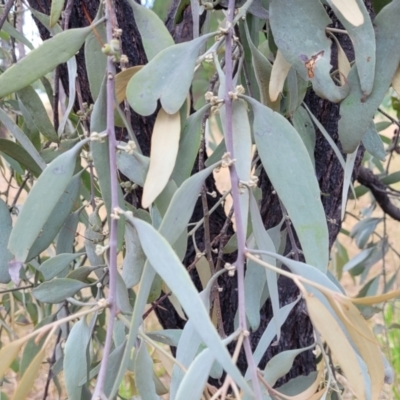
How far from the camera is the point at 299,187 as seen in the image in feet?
1.11

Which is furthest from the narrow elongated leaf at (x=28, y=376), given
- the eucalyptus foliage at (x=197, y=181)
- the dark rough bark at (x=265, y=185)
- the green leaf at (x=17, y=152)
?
the dark rough bark at (x=265, y=185)

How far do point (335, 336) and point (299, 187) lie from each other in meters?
0.10

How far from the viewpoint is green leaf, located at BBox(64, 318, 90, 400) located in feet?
1.17

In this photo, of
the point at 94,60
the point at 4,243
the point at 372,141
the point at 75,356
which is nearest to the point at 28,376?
the point at 75,356

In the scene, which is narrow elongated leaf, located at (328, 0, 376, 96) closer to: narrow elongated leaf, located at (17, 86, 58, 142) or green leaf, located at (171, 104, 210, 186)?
green leaf, located at (171, 104, 210, 186)

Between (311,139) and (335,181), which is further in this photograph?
(335,181)

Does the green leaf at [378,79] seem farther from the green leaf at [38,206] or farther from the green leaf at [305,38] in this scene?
the green leaf at [38,206]

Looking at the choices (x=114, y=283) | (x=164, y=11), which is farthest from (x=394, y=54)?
(x=164, y=11)

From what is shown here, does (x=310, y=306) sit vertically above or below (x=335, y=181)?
above

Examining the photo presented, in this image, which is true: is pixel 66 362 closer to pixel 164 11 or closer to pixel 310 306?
pixel 310 306

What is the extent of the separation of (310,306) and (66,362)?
0.18 metres

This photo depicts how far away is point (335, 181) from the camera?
0.69 metres

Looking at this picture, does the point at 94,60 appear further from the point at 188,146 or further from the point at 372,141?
the point at 372,141

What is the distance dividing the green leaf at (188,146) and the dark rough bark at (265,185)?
27 centimetres
